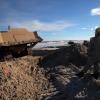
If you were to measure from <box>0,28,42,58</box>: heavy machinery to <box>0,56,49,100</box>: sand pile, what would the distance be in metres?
1.36

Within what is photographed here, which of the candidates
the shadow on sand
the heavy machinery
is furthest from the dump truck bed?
the shadow on sand

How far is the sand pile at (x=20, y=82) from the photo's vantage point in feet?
26.8

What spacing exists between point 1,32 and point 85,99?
21.7 feet

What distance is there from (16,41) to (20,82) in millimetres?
3864

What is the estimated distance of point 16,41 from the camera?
492 inches

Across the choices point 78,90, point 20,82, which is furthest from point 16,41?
point 78,90

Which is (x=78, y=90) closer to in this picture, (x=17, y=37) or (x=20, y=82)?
(x=20, y=82)

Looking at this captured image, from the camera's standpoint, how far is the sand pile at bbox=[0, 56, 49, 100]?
322 inches

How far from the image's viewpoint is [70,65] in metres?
13.3

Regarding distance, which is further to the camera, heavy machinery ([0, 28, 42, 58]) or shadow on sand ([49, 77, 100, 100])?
heavy machinery ([0, 28, 42, 58])

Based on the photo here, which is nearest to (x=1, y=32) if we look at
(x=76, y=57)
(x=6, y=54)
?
(x=6, y=54)

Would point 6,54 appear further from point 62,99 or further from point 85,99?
point 85,99

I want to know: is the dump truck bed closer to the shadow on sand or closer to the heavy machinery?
the heavy machinery

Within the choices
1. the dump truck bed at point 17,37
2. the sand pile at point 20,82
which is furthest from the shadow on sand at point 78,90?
the dump truck bed at point 17,37
